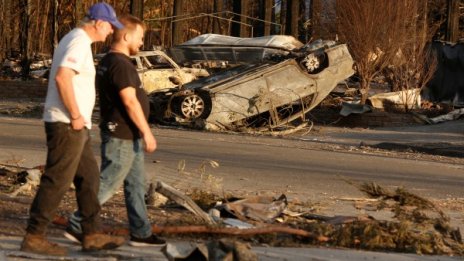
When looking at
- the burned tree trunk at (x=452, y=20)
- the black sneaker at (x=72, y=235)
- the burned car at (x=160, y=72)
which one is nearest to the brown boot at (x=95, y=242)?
the black sneaker at (x=72, y=235)

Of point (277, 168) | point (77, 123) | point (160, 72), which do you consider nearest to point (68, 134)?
point (77, 123)

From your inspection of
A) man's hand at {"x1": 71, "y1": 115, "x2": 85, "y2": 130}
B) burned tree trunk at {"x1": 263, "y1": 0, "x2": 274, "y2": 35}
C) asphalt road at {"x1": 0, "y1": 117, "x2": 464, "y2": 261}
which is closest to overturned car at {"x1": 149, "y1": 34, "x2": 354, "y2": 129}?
asphalt road at {"x1": 0, "y1": 117, "x2": 464, "y2": 261}

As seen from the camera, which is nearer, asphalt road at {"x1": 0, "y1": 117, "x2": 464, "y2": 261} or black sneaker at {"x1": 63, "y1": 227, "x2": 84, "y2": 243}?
black sneaker at {"x1": 63, "y1": 227, "x2": 84, "y2": 243}

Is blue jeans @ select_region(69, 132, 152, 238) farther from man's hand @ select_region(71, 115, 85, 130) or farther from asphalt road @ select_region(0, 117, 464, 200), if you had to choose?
asphalt road @ select_region(0, 117, 464, 200)

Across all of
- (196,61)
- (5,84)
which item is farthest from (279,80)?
(5,84)

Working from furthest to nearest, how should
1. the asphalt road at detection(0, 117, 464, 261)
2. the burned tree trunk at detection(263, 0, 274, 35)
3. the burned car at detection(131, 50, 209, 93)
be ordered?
1. the burned tree trunk at detection(263, 0, 274, 35)
2. the burned car at detection(131, 50, 209, 93)
3. the asphalt road at detection(0, 117, 464, 261)

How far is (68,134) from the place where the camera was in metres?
7.14

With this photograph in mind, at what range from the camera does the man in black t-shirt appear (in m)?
7.44

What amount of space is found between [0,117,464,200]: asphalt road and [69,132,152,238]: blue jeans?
3.81 m

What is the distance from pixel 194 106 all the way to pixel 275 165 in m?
7.77

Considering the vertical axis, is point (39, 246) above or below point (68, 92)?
below

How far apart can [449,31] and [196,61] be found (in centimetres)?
1792

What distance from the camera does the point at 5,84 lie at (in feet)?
115

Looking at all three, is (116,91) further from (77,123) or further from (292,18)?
(292,18)
